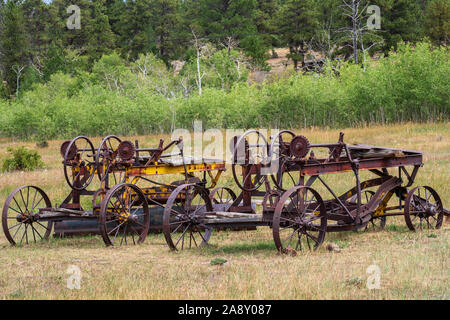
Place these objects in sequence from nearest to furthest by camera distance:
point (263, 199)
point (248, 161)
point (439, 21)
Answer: point (248, 161) → point (263, 199) → point (439, 21)

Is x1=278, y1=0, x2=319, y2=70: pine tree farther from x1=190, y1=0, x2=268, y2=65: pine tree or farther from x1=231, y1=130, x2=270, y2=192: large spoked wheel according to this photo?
x1=231, y1=130, x2=270, y2=192: large spoked wheel

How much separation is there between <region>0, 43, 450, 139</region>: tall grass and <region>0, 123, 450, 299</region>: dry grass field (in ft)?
75.0

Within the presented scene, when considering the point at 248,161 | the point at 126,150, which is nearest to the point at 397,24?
the point at 126,150

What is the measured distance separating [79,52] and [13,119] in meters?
30.7

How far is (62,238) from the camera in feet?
45.2

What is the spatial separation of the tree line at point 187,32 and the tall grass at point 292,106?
1418 centimetres

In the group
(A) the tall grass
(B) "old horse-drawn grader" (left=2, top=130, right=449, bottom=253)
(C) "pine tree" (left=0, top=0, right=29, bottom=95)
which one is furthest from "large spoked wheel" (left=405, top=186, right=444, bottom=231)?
(C) "pine tree" (left=0, top=0, right=29, bottom=95)

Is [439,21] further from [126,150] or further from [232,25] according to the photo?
[126,150]

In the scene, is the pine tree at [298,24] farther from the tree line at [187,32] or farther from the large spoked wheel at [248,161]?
the large spoked wheel at [248,161]

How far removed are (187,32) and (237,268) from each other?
68.6 m

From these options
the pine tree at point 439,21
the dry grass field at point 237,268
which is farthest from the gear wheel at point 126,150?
the pine tree at point 439,21

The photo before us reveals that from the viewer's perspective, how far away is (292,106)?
3944cm

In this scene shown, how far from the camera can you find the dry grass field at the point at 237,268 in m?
7.32

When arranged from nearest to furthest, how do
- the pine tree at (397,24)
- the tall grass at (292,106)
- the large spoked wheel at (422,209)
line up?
1. the large spoked wheel at (422,209)
2. the tall grass at (292,106)
3. the pine tree at (397,24)
